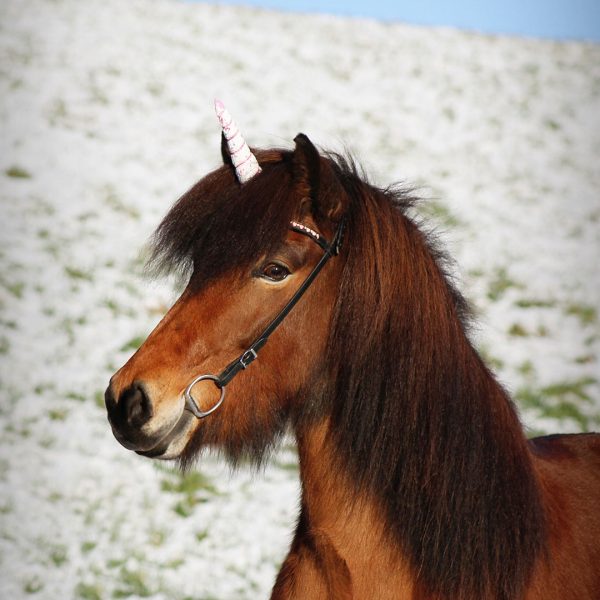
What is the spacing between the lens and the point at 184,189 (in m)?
10.2

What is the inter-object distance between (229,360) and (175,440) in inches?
10.9

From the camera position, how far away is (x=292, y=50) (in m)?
14.3

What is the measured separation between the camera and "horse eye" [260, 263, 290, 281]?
2113 mm

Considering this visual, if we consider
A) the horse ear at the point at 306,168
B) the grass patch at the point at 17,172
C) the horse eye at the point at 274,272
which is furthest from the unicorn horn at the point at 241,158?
the grass patch at the point at 17,172

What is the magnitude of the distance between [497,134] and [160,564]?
9.93 m

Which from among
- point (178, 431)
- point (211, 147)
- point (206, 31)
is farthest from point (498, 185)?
point (178, 431)

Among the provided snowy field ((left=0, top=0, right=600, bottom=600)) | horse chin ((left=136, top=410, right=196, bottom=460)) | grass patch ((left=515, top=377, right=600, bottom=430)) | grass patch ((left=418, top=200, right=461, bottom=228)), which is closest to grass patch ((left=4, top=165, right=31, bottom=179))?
snowy field ((left=0, top=0, right=600, bottom=600))

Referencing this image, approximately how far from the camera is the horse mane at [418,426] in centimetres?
214

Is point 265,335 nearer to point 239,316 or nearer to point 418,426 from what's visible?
point 239,316

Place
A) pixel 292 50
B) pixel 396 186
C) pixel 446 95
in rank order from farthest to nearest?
pixel 292 50
pixel 446 95
pixel 396 186

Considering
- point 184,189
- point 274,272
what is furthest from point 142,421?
point 184,189

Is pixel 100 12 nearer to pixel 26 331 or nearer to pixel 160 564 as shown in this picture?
pixel 26 331

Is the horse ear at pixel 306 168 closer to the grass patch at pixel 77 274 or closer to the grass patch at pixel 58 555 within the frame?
the grass patch at pixel 58 555

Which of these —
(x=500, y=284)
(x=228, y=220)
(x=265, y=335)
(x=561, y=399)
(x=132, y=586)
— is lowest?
(x=132, y=586)
